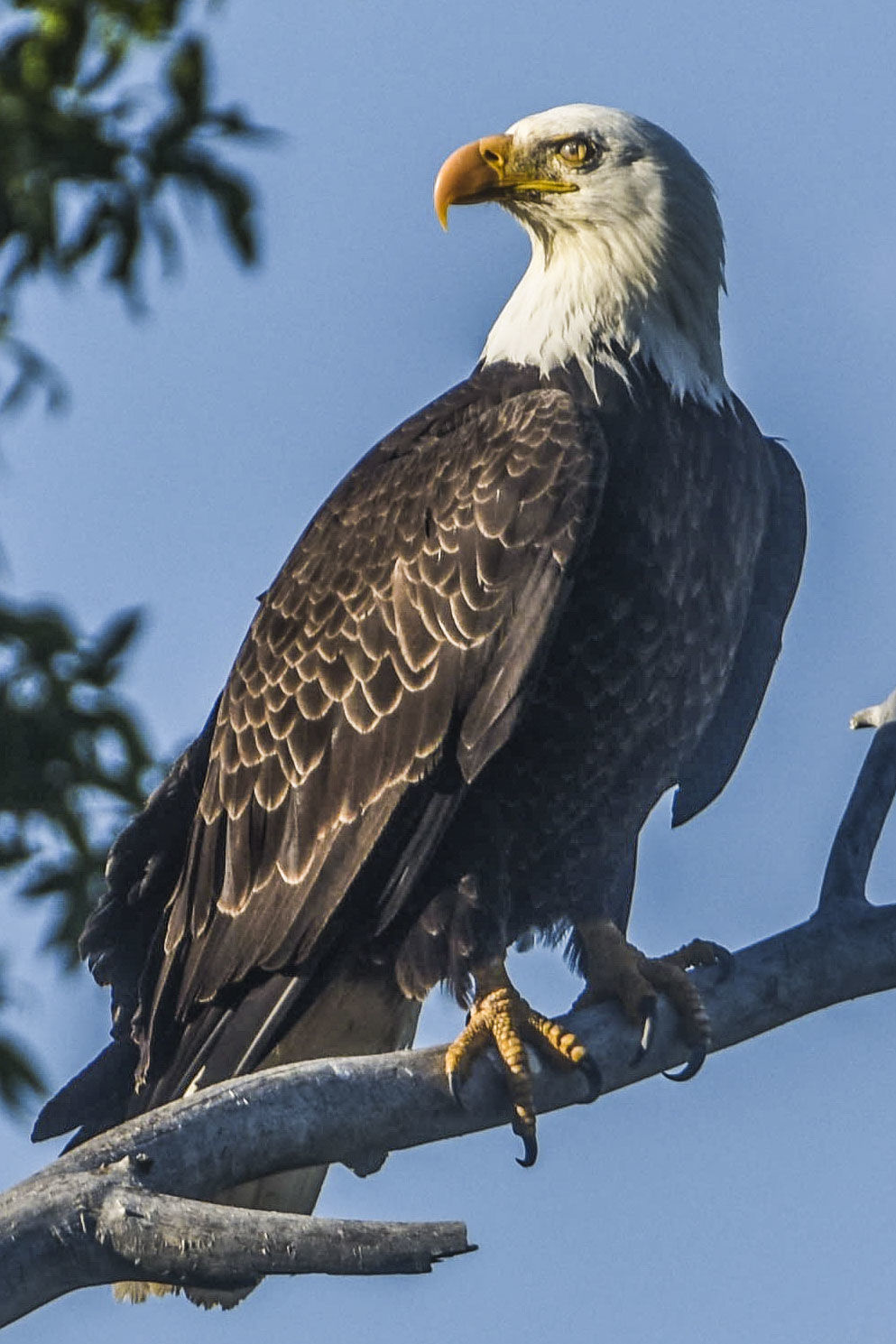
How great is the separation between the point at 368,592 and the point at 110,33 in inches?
49.3

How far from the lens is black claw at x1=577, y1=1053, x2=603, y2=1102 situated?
12.8 ft

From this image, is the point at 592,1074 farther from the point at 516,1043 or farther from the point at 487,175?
the point at 487,175

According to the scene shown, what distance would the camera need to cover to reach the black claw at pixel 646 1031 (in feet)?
13.3

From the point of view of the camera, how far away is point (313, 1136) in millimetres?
3191

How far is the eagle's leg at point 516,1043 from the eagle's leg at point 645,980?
15cm

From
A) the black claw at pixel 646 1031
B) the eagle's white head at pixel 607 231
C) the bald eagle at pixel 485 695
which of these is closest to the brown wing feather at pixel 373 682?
A: the bald eagle at pixel 485 695

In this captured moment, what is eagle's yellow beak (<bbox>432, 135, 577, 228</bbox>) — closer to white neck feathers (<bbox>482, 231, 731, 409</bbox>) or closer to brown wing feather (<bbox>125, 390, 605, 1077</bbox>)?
white neck feathers (<bbox>482, 231, 731, 409</bbox>)

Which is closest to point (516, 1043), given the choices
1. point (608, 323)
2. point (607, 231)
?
point (608, 323)

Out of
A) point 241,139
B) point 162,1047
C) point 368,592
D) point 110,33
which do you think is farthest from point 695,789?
point 110,33

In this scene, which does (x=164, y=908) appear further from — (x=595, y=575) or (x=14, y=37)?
(x=14, y=37)

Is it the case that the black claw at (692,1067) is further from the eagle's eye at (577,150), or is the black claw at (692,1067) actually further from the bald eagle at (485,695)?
the eagle's eye at (577,150)

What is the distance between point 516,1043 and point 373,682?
2.76 ft

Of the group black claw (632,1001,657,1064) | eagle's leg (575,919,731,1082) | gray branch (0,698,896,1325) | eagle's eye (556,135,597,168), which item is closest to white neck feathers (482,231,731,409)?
eagle's eye (556,135,597,168)

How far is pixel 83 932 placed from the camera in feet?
14.4
